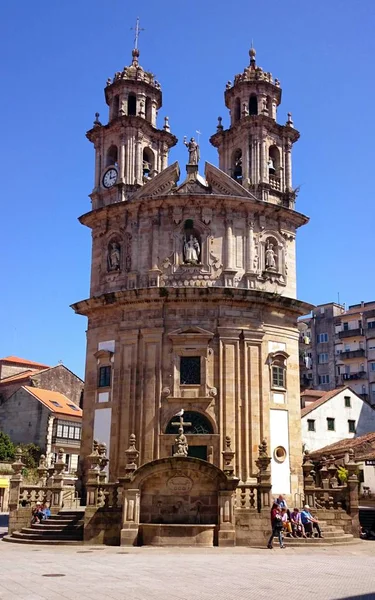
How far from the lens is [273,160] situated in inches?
1470

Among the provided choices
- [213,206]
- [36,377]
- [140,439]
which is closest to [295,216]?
[213,206]

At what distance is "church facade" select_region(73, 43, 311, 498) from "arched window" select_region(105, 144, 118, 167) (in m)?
0.99

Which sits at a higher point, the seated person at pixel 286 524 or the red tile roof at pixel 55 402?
the red tile roof at pixel 55 402

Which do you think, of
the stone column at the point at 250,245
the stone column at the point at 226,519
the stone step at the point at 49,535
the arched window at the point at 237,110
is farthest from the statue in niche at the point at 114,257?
the stone column at the point at 226,519

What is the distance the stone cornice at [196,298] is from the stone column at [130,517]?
Answer: 1011 cm

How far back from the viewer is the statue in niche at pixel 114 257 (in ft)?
111

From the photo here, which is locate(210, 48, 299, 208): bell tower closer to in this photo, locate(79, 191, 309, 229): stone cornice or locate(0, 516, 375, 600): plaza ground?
locate(79, 191, 309, 229): stone cornice

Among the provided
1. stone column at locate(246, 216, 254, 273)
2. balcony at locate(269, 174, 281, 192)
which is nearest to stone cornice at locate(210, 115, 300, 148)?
balcony at locate(269, 174, 281, 192)

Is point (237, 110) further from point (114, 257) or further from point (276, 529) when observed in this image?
point (276, 529)

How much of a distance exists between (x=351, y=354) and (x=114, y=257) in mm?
40619

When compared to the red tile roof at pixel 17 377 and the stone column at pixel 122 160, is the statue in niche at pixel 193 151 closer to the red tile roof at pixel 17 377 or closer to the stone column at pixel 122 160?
the stone column at pixel 122 160

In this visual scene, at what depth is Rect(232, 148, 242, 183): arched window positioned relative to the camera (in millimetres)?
37344

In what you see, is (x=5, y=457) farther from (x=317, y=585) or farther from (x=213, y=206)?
(x=317, y=585)

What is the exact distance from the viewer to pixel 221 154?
38.2 metres
